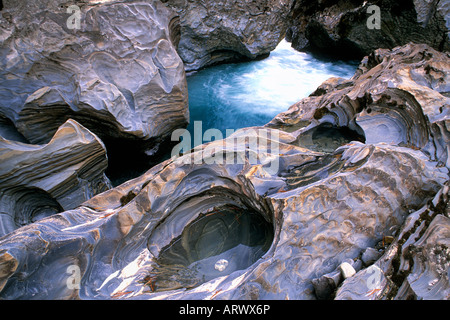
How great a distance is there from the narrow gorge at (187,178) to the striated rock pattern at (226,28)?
175 centimetres

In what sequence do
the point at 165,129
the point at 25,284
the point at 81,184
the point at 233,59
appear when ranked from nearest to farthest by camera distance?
the point at 25,284 < the point at 81,184 < the point at 165,129 < the point at 233,59

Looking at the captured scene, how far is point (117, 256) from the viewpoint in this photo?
2.36 metres

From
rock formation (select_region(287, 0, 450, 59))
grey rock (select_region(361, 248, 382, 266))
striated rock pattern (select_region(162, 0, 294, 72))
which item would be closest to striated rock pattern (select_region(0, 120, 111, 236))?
grey rock (select_region(361, 248, 382, 266))

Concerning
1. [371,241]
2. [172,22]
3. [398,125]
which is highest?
[172,22]

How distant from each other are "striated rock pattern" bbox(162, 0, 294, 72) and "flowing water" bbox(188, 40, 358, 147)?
39 cm

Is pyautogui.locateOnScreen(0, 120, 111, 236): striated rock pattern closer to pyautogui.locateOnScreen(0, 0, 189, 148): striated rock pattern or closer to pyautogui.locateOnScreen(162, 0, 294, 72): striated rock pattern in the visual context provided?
pyautogui.locateOnScreen(0, 0, 189, 148): striated rock pattern

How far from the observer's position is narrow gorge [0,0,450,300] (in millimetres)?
2062

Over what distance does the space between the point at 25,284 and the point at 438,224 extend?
2700mm

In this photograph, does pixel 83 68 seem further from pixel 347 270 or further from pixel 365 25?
pixel 365 25

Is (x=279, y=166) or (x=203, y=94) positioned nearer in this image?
(x=279, y=166)

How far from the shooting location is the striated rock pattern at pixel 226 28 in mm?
6656

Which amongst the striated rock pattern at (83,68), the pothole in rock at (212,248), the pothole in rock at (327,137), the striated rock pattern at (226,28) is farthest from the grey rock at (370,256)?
the striated rock pattern at (226,28)

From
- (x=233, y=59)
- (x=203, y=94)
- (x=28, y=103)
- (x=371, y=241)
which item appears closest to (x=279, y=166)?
(x=371, y=241)

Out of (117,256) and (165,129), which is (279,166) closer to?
(117,256)
